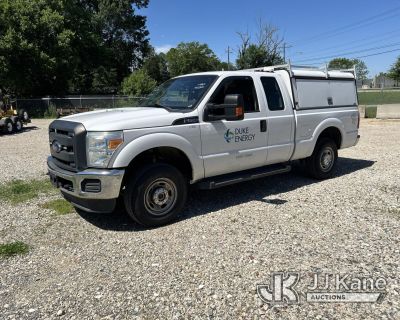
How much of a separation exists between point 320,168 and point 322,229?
2.70m

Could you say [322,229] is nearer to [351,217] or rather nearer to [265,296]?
[351,217]

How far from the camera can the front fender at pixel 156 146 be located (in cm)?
465

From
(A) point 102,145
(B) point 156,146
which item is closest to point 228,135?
(B) point 156,146

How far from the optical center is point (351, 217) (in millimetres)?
5344

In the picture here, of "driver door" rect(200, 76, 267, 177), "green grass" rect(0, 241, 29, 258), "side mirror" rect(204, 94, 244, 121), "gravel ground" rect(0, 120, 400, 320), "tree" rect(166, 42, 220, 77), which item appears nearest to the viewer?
"gravel ground" rect(0, 120, 400, 320)

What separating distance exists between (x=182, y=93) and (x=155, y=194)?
1.65 metres

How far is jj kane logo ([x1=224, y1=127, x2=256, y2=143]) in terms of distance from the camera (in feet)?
18.4

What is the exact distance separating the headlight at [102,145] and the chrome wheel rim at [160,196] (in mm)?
672

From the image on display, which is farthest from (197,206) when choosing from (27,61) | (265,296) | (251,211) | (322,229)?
(27,61)

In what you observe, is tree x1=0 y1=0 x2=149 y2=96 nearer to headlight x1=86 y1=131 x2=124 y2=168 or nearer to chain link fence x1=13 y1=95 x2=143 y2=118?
chain link fence x1=13 y1=95 x2=143 y2=118

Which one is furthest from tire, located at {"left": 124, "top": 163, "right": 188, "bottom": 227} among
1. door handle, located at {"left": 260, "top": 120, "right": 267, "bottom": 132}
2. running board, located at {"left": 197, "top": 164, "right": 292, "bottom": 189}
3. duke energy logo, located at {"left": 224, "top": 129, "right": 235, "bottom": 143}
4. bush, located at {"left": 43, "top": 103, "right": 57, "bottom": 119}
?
bush, located at {"left": 43, "top": 103, "right": 57, "bottom": 119}

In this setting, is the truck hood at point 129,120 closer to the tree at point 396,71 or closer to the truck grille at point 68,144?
the truck grille at point 68,144

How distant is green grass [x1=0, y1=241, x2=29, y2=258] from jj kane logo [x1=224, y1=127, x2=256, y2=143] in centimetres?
297

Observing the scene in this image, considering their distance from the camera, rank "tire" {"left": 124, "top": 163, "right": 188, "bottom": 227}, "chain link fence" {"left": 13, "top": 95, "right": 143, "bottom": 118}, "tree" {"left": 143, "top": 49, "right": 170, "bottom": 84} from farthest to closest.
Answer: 1. "tree" {"left": 143, "top": 49, "right": 170, "bottom": 84}
2. "chain link fence" {"left": 13, "top": 95, "right": 143, "bottom": 118}
3. "tire" {"left": 124, "top": 163, "right": 188, "bottom": 227}
